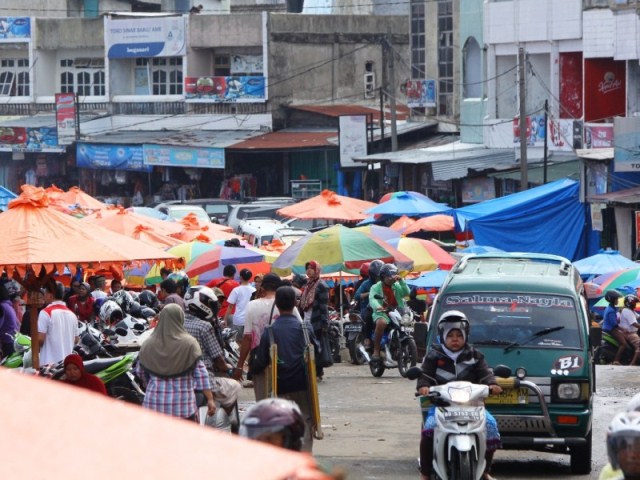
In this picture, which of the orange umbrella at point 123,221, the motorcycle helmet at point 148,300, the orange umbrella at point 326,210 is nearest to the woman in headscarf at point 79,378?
the motorcycle helmet at point 148,300

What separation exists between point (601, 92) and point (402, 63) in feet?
67.2

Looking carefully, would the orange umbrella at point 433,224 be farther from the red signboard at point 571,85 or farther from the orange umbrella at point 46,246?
the orange umbrella at point 46,246

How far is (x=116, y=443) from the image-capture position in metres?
2.95

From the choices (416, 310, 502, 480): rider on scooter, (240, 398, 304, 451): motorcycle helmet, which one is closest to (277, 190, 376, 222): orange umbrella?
(416, 310, 502, 480): rider on scooter

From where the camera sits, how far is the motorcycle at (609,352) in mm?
19812

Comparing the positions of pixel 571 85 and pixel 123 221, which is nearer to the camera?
pixel 123 221

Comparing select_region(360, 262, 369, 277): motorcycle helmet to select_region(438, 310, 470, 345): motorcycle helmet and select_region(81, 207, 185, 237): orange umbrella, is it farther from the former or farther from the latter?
select_region(438, 310, 470, 345): motorcycle helmet

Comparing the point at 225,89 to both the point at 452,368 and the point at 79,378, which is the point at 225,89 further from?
the point at 452,368

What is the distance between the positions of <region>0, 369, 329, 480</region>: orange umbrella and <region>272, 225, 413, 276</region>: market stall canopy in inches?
633

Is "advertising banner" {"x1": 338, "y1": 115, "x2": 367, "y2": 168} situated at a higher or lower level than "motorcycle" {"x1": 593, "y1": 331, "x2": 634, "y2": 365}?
higher

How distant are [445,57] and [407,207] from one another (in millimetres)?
18613

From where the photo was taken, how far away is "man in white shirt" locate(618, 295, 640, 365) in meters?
19.5

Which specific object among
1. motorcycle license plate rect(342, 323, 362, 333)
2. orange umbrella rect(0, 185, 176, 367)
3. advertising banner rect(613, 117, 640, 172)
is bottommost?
motorcycle license plate rect(342, 323, 362, 333)

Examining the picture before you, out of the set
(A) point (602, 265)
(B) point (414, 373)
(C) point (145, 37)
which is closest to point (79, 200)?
(A) point (602, 265)
